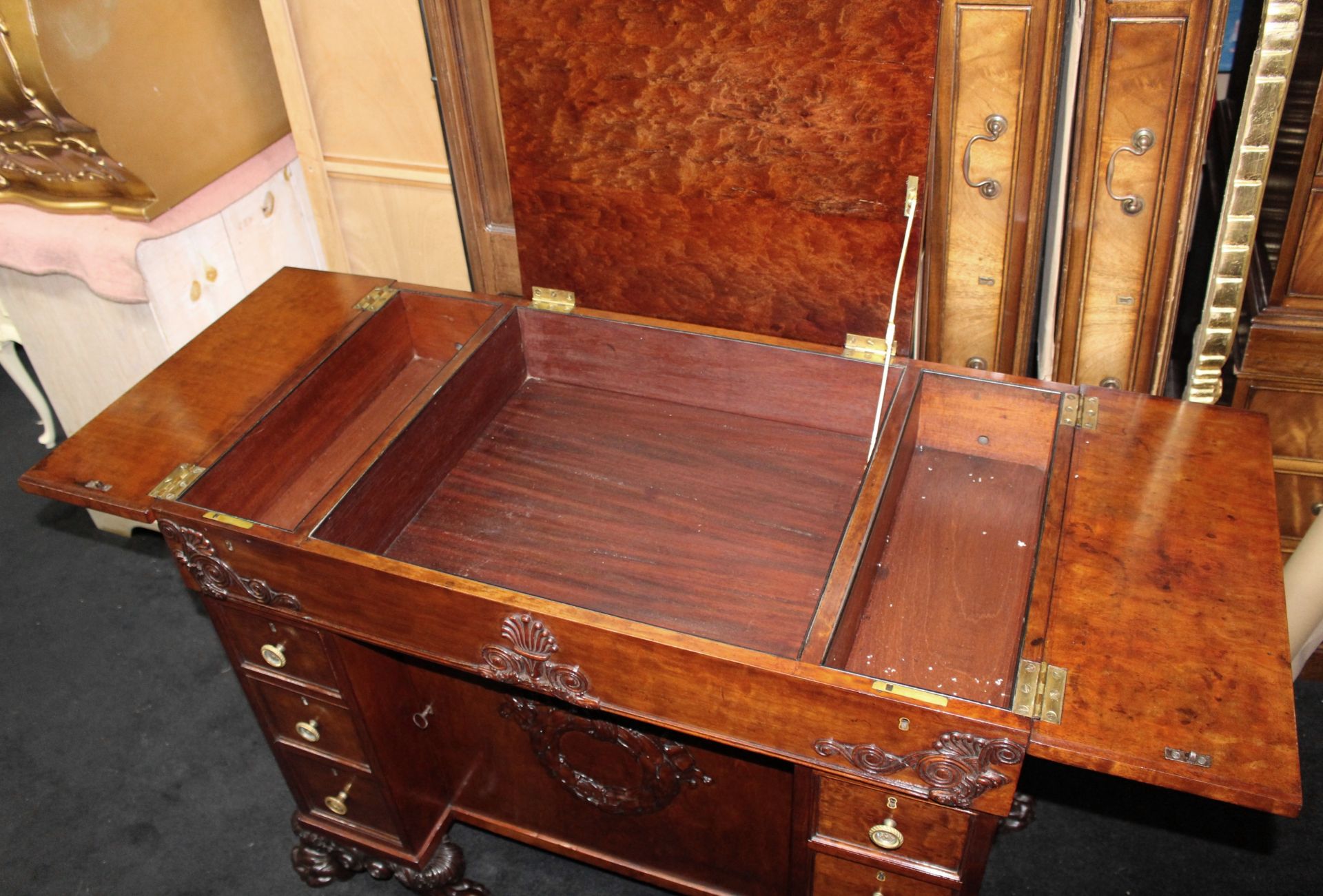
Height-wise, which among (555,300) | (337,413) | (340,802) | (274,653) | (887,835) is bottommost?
(340,802)

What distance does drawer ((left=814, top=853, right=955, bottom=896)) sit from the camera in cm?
154

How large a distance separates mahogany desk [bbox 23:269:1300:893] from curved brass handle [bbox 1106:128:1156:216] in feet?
1.21

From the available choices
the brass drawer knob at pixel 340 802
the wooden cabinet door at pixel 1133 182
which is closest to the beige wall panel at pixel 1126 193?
the wooden cabinet door at pixel 1133 182

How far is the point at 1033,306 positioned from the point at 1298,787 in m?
1.12

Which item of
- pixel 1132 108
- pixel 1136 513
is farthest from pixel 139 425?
pixel 1132 108

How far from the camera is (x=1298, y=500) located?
2188 millimetres

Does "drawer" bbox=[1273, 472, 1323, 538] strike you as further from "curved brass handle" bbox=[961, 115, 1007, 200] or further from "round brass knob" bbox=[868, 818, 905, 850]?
"round brass knob" bbox=[868, 818, 905, 850]

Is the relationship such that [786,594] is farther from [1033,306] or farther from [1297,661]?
[1297,661]

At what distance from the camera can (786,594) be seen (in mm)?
1608

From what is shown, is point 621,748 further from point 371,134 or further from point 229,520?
point 371,134

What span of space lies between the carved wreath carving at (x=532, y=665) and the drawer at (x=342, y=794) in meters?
0.55

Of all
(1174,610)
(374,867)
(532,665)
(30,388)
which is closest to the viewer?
(1174,610)

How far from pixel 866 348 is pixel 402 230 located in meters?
1.39

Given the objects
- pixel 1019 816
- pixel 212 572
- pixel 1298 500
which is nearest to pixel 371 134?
pixel 212 572
